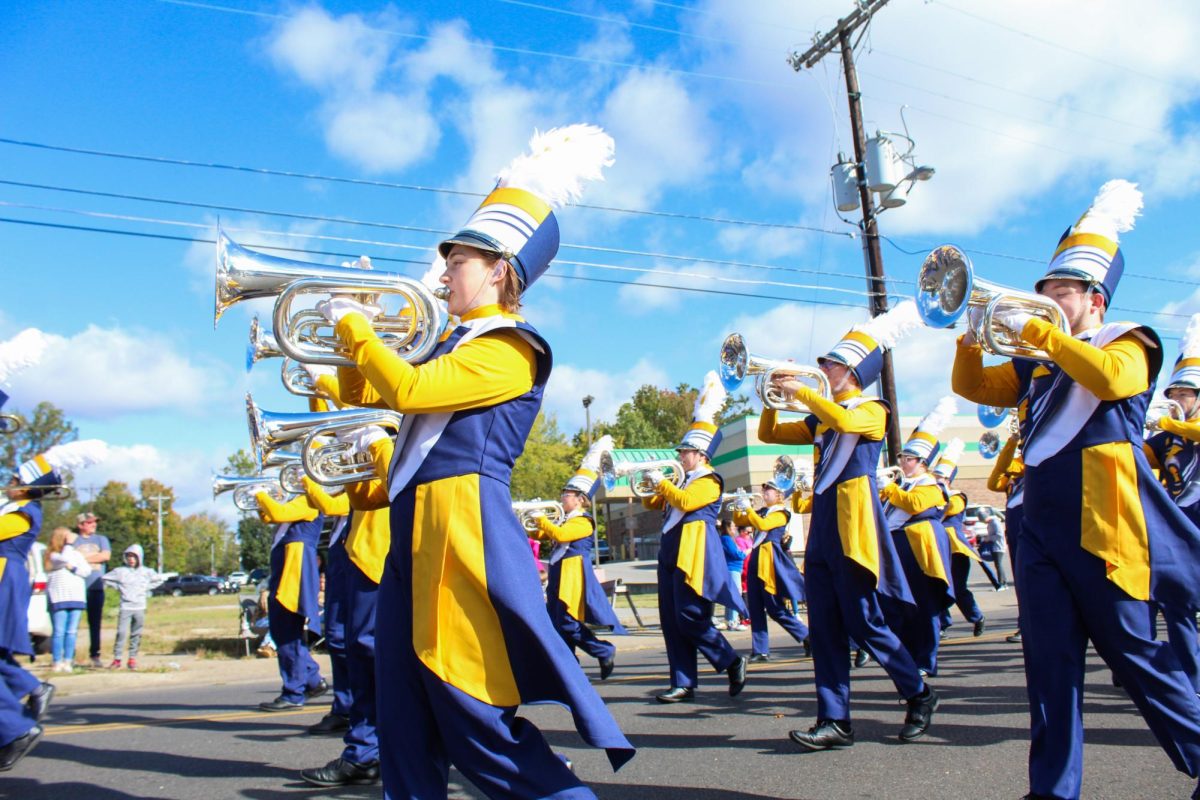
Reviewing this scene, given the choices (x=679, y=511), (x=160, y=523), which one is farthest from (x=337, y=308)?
(x=160, y=523)

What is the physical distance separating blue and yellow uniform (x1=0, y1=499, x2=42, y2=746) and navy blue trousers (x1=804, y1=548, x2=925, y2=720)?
4541mm

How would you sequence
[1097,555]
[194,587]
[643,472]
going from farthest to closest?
[194,587], [643,472], [1097,555]

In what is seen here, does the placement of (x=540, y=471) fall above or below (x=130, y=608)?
above

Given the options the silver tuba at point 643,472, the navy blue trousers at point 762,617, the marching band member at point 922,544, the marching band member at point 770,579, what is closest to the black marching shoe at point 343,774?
the marching band member at point 922,544

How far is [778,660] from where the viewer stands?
10.3m

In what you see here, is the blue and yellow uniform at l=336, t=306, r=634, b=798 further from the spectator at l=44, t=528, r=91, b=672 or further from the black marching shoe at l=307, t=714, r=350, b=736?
the spectator at l=44, t=528, r=91, b=672

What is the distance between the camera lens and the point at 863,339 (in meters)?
6.10

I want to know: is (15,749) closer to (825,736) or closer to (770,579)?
(825,736)

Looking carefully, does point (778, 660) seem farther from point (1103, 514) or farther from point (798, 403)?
point (1103, 514)

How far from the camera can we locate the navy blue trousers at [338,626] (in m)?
A: 6.07

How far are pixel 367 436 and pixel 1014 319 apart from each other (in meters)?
2.51

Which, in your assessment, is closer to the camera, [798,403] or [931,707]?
[931,707]

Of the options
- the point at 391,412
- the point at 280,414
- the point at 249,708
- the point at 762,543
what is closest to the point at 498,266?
the point at 391,412

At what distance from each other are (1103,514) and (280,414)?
3277mm
